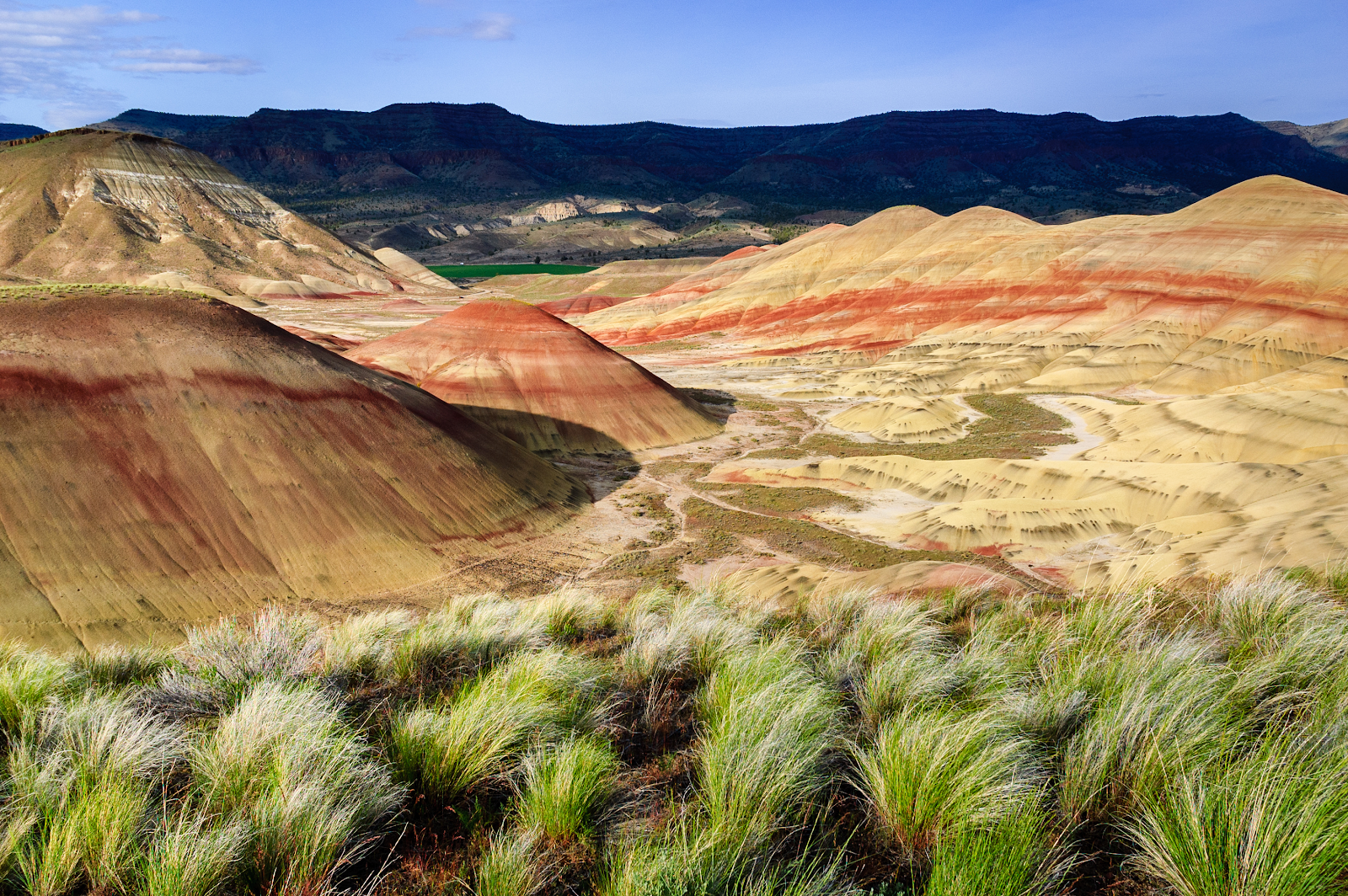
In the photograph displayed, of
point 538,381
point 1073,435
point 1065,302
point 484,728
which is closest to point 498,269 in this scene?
point 1065,302

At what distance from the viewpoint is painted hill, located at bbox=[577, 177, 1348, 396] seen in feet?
182

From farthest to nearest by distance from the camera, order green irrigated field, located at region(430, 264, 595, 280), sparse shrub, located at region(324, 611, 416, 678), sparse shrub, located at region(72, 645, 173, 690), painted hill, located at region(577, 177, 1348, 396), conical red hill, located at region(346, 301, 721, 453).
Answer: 1. green irrigated field, located at region(430, 264, 595, 280)
2. painted hill, located at region(577, 177, 1348, 396)
3. conical red hill, located at region(346, 301, 721, 453)
4. sparse shrub, located at region(324, 611, 416, 678)
5. sparse shrub, located at region(72, 645, 173, 690)

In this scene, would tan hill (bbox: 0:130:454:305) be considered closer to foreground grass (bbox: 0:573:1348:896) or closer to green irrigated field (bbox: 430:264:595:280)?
green irrigated field (bbox: 430:264:595:280)

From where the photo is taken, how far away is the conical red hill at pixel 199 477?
16.3m

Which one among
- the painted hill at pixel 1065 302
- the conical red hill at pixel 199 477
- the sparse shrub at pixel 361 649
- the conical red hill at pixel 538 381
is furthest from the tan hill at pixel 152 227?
the sparse shrub at pixel 361 649

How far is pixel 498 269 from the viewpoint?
162 metres

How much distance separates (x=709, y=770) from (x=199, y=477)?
65.5 ft

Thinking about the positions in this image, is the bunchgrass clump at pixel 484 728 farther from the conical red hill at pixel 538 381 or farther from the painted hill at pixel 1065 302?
the painted hill at pixel 1065 302

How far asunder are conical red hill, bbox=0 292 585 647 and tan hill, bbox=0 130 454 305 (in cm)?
8710

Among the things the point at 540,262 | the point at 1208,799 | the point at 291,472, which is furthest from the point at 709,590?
the point at 540,262

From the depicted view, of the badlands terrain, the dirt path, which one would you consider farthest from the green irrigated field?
the dirt path

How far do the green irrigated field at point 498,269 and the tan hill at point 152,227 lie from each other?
1093 inches

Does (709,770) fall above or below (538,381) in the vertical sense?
above

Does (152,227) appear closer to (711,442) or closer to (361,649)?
(711,442)
